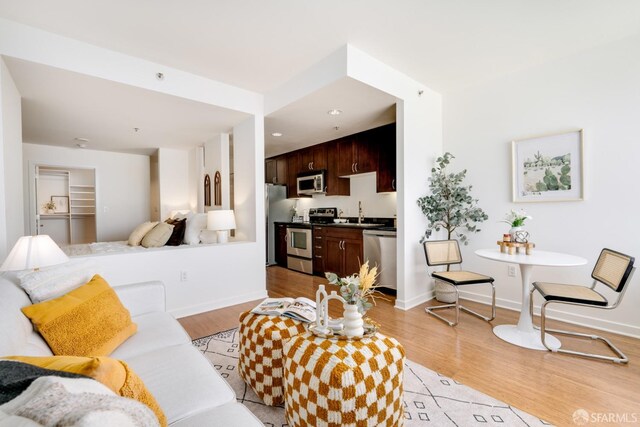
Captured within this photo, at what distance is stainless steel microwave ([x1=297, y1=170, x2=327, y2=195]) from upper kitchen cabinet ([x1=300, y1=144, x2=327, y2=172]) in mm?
118

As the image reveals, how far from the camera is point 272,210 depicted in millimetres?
5977

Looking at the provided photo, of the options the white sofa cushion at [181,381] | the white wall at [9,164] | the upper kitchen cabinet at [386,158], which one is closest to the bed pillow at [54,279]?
the white sofa cushion at [181,381]

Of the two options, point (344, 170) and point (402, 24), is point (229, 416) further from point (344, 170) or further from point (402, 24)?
point (344, 170)

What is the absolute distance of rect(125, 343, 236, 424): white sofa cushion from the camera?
110cm

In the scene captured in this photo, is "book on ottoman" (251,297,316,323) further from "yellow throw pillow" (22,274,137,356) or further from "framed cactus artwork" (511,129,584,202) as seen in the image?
"framed cactus artwork" (511,129,584,202)

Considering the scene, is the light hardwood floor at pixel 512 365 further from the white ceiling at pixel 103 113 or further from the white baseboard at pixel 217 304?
the white ceiling at pixel 103 113

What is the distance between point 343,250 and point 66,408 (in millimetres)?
4096

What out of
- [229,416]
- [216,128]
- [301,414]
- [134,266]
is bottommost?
[301,414]

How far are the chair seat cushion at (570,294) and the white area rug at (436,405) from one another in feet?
3.33

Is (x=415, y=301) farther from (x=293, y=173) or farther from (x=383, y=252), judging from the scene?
(x=293, y=173)

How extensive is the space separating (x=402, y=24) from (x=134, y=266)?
327 cm

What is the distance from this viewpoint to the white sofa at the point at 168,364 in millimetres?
1049

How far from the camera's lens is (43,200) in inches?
267

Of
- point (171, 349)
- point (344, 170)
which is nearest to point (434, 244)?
point (344, 170)
